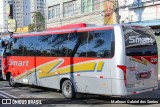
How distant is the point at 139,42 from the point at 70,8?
2488cm

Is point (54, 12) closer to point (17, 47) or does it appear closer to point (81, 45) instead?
point (17, 47)

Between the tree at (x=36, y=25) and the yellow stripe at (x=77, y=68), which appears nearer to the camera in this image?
the yellow stripe at (x=77, y=68)

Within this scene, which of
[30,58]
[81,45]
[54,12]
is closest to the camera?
[81,45]

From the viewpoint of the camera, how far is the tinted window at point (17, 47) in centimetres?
1634

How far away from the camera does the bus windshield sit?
11159 millimetres

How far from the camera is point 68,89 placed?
13.1 meters

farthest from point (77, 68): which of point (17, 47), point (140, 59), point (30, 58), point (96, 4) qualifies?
point (96, 4)

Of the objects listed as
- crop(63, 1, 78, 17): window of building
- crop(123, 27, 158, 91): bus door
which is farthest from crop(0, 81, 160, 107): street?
crop(63, 1, 78, 17): window of building

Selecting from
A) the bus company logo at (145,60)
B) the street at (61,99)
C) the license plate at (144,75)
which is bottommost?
the street at (61,99)

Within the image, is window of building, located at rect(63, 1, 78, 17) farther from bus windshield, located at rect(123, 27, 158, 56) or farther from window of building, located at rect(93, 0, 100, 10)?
bus windshield, located at rect(123, 27, 158, 56)

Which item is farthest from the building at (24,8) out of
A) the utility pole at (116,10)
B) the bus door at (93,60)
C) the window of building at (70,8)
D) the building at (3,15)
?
the bus door at (93,60)

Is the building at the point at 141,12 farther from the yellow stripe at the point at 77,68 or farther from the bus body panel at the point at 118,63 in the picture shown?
the bus body panel at the point at 118,63

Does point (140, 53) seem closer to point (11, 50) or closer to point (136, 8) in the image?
point (11, 50)

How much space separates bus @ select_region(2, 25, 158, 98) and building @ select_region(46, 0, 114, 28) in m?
13.5
